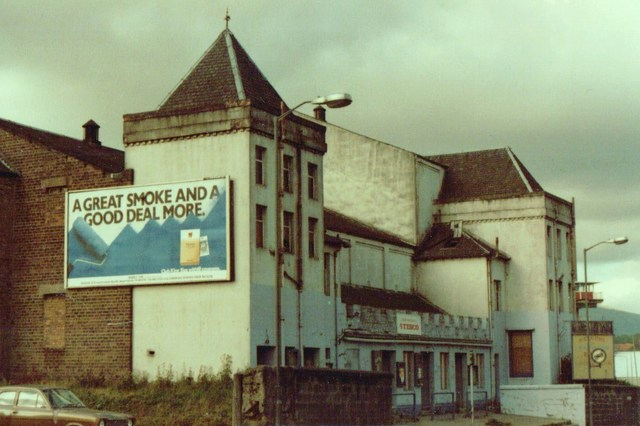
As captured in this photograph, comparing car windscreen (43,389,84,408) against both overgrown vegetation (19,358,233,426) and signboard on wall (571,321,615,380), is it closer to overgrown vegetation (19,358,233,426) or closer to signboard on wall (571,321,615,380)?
overgrown vegetation (19,358,233,426)

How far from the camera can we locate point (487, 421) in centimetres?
5134

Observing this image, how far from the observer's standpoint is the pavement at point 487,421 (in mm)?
47812

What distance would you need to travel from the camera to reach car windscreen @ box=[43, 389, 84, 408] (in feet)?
93.0

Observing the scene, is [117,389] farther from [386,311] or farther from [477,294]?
[477,294]

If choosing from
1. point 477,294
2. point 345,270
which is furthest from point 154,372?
point 477,294

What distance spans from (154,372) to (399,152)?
1087 inches

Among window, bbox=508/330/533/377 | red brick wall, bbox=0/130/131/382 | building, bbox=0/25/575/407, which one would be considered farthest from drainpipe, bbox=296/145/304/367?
window, bbox=508/330/533/377

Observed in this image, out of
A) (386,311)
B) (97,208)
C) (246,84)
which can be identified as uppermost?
(246,84)

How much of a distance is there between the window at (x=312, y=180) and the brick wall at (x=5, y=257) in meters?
11.7

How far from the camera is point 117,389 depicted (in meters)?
39.6

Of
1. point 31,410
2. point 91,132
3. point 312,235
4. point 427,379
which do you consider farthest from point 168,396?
point 91,132

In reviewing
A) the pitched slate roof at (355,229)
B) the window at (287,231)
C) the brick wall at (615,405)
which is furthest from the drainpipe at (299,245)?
the brick wall at (615,405)

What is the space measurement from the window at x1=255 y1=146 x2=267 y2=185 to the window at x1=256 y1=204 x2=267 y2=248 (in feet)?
3.10

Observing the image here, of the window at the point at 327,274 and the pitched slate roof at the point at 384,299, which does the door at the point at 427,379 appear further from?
the window at the point at 327,274
